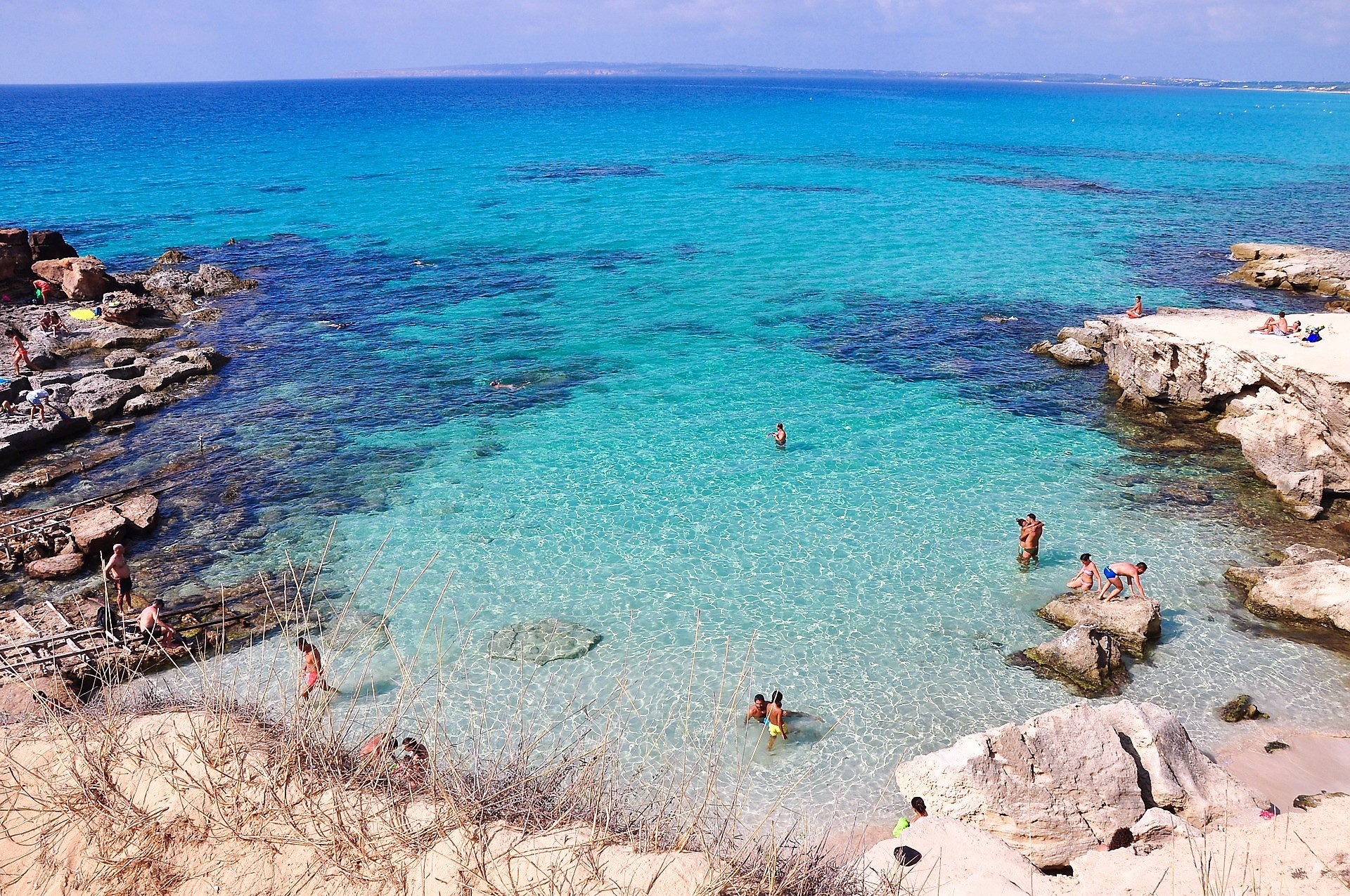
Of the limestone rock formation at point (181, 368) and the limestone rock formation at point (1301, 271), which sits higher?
the limestone rock formation at point (1301, 271)

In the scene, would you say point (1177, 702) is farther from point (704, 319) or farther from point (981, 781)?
point (704, 319)

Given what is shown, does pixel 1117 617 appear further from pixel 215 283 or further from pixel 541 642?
pixel 215 283

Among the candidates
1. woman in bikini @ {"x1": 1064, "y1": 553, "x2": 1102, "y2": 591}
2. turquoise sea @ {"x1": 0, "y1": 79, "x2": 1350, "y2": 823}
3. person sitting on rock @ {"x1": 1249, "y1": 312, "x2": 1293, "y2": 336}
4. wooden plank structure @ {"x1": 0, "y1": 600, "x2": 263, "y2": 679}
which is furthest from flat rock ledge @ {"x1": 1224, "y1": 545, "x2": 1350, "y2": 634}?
wooden plank structure @ {"x1": 0, "y1": 600, "x2": 263, "y2": 679}

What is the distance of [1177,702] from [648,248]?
38.9 m

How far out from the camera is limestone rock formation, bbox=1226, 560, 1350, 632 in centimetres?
1661

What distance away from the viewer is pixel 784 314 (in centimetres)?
3681

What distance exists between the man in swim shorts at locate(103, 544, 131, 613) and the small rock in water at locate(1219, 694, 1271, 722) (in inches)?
837

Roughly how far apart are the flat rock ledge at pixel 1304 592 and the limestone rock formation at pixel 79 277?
4395 centimetres

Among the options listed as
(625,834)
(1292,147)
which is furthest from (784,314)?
(1292,147)

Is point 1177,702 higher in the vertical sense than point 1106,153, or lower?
lower

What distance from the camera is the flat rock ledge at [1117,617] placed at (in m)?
16.3

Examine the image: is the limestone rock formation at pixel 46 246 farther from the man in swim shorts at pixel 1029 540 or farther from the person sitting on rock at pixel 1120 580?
the person sitting on rock at pixel 1120 580

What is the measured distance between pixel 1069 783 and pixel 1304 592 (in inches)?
353

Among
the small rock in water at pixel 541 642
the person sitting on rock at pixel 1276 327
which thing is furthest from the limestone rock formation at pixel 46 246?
the person sitting on rock at pixel 1276 327
